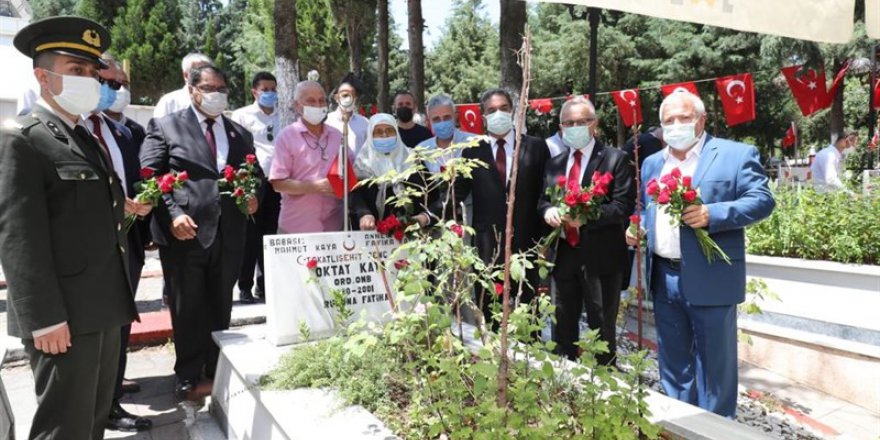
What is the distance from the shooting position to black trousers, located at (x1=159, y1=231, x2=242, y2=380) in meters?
3.84

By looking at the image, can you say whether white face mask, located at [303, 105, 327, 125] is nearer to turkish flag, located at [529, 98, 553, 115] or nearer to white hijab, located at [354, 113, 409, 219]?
white hijab, located at [354, 113, 409, 219]

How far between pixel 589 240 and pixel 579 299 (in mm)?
479

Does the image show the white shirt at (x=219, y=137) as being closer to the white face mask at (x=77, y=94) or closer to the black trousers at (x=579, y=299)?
the white face mask at (x=77, y=94)

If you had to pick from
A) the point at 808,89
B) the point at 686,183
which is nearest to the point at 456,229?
the point at 686,183

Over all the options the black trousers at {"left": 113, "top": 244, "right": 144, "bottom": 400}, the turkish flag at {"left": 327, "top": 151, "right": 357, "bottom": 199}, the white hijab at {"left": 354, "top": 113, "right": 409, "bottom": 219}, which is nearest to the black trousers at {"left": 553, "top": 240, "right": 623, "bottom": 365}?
the white hijab at {"left": 354, "top": 113, "right": 409, "bottom": 219}

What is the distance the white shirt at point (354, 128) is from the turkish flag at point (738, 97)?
8819 millimetres

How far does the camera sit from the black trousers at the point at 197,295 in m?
3.84

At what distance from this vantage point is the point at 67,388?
2338 mm

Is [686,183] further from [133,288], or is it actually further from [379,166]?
[133,288]

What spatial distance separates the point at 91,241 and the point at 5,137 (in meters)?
0.49

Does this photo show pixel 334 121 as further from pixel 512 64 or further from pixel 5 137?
pixel 512 64

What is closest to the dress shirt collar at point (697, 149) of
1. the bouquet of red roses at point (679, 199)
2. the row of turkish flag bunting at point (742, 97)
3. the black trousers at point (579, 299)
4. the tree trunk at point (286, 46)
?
the bouquet of red roses at point (679, 199)

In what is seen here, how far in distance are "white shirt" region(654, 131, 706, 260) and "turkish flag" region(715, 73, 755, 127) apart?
9042mm

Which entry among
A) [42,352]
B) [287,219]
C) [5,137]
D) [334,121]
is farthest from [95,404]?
[334,121]
